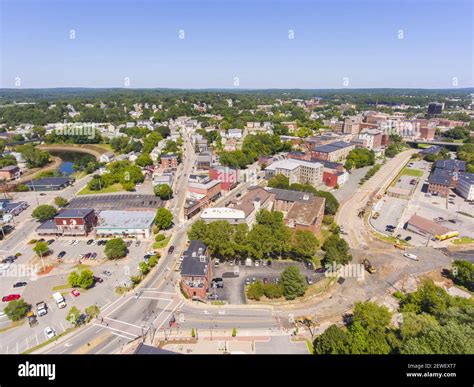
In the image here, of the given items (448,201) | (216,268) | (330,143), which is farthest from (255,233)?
(330,143)

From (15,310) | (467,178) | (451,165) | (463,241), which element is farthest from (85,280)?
(451,165)

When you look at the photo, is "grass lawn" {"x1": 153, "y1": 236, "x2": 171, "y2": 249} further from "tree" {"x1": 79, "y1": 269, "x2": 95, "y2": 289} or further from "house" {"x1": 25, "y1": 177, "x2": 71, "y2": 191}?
"house" {"x1": 25, "y1": 177, "x2": 71, "y2": 191}

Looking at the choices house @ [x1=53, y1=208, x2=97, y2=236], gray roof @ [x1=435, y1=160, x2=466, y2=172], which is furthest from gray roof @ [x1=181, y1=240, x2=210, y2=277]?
gray roof @ [x1=435, y1=160, x2=466, y2=172]

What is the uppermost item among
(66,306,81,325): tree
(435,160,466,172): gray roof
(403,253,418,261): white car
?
(435,160,466,172): gray roof

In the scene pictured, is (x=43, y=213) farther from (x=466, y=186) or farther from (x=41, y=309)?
(x=466, y=186)

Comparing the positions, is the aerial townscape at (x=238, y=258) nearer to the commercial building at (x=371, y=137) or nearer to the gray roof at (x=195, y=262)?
the gray roof at (x=195, y=262)

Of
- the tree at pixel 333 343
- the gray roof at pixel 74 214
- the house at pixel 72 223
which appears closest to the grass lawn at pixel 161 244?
the house at pixel 72 223
